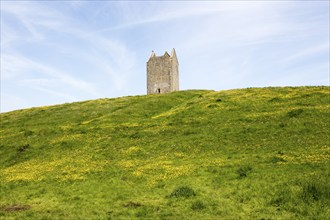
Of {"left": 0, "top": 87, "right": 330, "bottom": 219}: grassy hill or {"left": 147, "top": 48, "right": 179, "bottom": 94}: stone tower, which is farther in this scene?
{"left": 147, "top": 48, "right": 179, "bottom": 94}: stone tower

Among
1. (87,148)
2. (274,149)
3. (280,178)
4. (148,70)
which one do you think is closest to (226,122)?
(274,149)

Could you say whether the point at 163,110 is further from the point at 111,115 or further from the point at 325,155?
the point at 325,155

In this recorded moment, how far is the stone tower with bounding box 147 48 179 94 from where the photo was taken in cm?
9456

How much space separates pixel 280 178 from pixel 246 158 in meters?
4.90

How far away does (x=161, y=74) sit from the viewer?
9525cm

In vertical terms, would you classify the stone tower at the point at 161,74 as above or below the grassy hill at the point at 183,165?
above

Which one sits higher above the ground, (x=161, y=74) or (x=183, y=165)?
(x=161, y=74)

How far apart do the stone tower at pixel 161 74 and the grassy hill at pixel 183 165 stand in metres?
47.2

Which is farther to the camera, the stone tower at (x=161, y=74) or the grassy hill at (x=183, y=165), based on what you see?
the stone tower at (x=161, y=74)

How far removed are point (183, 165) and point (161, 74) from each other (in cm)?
7074

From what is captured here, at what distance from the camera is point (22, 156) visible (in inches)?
1380

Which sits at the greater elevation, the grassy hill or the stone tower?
the stone tower

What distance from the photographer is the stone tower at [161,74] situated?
94.6 m

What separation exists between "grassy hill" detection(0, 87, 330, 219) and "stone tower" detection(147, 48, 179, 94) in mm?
47156
